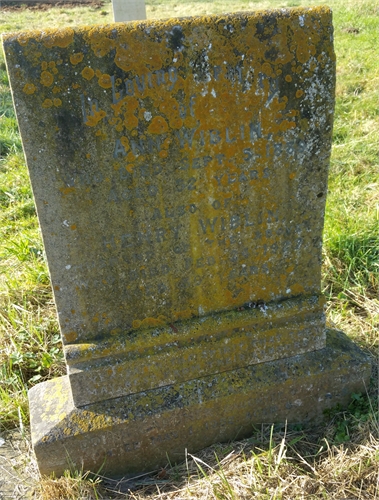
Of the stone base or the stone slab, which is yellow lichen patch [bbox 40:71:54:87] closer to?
the stone slab

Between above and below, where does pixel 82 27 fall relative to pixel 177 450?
above

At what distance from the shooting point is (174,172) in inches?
77.2

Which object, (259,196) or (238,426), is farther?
(238,426)

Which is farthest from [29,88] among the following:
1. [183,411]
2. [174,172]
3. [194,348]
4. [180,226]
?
[183,411]

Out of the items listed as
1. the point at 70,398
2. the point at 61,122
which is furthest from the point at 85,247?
the point at 70,398

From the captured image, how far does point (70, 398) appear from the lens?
7.41ft

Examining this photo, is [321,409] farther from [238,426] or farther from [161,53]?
[161,53]

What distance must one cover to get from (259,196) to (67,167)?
82cm

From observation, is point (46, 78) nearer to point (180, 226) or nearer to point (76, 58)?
point (76, 58)

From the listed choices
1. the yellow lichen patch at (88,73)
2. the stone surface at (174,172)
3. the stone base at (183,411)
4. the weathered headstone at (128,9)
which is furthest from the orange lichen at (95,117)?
the weathered headstone at (128,9)

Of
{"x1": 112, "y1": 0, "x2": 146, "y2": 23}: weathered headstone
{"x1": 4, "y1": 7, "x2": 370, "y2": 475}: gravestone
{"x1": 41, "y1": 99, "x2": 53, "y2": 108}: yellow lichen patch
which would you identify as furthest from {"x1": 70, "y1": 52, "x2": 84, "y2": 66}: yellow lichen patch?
{"x1": 112, "y1": 0, "x2": 146, "y2": 23}: weathered headstone

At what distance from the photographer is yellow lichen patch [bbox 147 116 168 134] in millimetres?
1835

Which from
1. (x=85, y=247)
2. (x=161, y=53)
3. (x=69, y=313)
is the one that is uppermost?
(x=161, y=53)

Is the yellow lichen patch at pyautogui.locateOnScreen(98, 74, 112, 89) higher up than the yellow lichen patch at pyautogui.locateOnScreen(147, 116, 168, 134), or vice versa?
the yellow lichen patch at pyautogui.locateOnScreen(98, 74, 112, 89)
